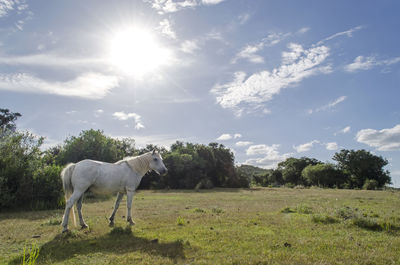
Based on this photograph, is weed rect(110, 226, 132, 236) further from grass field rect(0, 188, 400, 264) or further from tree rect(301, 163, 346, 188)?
tree rect(301, 163, 346, 188)

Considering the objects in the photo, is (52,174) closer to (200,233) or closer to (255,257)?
(200,233)

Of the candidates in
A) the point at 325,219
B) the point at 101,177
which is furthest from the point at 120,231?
the point at 325,219

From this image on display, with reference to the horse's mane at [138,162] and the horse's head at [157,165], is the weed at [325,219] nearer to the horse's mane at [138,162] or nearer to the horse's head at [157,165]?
the horse's head at [157,165]

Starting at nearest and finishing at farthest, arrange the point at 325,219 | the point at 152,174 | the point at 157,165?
the point at 325,219
the point at 157,165
the point at 152,174

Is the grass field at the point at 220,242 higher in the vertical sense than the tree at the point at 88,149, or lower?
lower

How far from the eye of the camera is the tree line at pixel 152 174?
44.4 ft

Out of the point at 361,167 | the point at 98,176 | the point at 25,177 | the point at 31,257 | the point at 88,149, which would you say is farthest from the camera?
the point at 361,167

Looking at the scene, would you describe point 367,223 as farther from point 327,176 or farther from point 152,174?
point 327,176

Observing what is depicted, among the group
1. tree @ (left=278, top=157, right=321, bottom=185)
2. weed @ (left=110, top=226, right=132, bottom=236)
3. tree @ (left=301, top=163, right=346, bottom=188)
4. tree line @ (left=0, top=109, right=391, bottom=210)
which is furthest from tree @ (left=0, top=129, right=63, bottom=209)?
tree @ (left=278, top=157, right=321, bottom=185)

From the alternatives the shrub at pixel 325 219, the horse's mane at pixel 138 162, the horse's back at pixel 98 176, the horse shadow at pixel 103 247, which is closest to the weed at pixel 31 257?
the horse shadow at pixel 103 247

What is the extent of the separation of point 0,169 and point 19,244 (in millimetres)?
9009

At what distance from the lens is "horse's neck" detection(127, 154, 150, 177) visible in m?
8.84

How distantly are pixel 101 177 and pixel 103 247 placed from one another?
2.74 metres

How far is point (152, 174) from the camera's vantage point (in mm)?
41125
